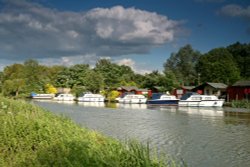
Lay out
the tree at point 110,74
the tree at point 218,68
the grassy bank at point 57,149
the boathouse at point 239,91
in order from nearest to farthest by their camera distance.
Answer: the grassy bank at point 57,149, the boathouse at point 239,91, the tree at point 218,68, the tree at point 110,74

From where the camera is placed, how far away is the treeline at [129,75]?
278ft

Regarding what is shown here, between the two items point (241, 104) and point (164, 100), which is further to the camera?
point (164, 100)

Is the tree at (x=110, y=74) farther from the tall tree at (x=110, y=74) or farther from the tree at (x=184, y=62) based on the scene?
the tree at (x=184, y=62)

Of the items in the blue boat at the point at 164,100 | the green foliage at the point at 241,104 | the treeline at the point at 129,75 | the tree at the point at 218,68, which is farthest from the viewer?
the treeline at the point at 129,75

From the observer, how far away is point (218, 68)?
8569 cm

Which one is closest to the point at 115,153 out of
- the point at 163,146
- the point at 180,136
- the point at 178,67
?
the point at 163,146

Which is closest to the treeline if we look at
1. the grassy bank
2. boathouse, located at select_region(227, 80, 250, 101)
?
boathouse, located at select_region(227, 80, 250, 101)

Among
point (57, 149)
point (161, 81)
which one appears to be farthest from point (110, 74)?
point (57, 149)

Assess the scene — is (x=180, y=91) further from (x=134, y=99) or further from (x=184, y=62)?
(x=184, y=62)

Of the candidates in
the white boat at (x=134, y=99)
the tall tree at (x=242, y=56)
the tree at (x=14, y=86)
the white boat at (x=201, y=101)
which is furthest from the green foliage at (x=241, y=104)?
the tree at (x=14, y=86)

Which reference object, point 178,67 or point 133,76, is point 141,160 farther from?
point 178,67

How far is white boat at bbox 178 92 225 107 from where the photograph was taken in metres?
56.5

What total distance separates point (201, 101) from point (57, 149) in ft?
161

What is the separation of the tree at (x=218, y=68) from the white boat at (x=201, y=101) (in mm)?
25630
